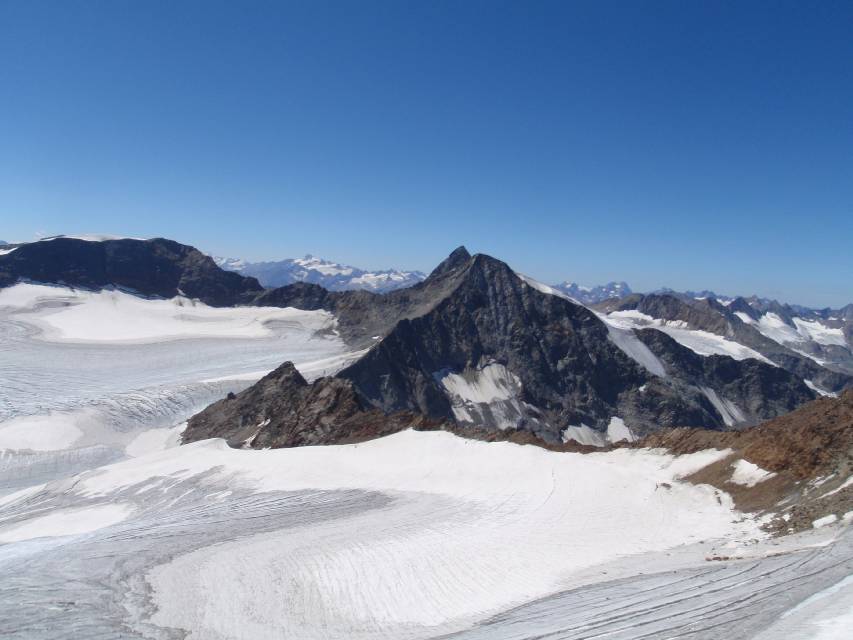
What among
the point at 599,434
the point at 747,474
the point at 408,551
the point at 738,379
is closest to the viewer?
the point at 408,551

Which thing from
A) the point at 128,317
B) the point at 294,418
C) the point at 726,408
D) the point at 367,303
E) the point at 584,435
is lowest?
the point at 726,408

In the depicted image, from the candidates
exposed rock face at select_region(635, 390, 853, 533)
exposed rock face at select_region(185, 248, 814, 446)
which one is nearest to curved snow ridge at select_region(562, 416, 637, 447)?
exposed rock face at select_region(185, 248, 814, 446)

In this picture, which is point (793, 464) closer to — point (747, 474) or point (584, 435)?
point (747, 474)

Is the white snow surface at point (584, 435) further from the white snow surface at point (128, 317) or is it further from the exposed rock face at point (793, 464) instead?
the exposed rock face at point (793, 464)

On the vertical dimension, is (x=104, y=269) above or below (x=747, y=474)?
above

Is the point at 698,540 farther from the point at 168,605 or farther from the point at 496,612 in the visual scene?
the point at 168,605

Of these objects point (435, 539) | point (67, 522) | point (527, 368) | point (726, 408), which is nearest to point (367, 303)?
point (527, 368)

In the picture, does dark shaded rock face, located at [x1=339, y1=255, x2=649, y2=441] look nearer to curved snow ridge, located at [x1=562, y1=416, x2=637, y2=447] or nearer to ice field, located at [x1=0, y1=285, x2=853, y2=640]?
curved snow ridge, located at [x1=562, y1=416, x2=637, y2=447]
